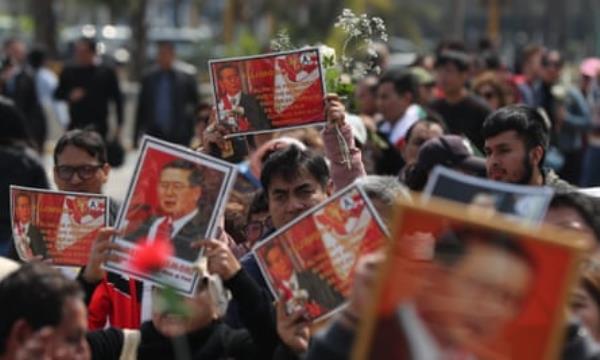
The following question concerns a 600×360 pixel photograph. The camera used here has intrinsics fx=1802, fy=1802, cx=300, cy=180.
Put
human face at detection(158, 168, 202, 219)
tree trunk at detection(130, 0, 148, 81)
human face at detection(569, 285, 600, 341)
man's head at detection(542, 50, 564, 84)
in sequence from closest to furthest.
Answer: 1. human face at detection(569, 285, 600, 341)
2. human face at detection(158, 168, 202, 219)
3. man's head at detection(542, 50, 564, 84)
4. tree trunk at detection(130, 0, 148, 81)

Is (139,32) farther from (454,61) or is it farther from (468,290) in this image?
(468,290)

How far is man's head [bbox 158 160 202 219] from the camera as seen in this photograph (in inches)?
199

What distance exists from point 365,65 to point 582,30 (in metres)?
57.1

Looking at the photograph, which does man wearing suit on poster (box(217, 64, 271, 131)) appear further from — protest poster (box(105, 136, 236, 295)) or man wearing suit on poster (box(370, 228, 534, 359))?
man wearing suit on poster (box(370, 228, 534, 359))

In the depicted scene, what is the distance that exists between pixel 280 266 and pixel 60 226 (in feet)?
5.75

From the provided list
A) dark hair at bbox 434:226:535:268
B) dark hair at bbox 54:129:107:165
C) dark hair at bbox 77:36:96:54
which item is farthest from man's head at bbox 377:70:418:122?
dark hair at bbox 434:226:535:268

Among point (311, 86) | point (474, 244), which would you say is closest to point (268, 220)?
point (311, 86)

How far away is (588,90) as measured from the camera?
59.7 ft

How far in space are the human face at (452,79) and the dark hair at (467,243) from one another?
9.57 m

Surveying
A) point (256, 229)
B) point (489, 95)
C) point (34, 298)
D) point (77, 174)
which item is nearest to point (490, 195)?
point (34, 298)

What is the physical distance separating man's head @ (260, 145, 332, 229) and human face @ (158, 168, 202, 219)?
1308 mm

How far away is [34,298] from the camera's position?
4.28 m

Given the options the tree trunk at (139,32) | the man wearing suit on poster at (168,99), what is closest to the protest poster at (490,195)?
the man wearing suit on poster at (168,99)

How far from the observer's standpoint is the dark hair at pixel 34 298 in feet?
14.0
